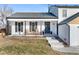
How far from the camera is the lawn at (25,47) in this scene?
1864mm

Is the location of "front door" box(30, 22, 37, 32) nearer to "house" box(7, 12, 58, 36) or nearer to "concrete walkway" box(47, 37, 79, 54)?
"house" box(7, 12, 58, 36)

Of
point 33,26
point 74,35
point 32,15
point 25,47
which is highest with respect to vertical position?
point 32,15

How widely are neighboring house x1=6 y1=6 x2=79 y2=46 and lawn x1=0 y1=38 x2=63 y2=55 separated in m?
0.10

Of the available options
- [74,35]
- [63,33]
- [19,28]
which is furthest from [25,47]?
[74,35]

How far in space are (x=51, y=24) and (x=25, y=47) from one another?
1.43ft

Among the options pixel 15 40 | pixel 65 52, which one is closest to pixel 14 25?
pixel 15 40

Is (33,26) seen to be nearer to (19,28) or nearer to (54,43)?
(19,28)

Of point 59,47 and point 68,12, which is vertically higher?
point 68,12

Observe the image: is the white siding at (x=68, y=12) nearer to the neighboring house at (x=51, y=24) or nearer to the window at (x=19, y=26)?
the neighboring house at (x=51, y=24)

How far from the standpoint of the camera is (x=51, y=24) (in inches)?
72.5

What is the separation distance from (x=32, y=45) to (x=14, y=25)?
34 cm

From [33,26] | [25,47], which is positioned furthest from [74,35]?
[25,47]

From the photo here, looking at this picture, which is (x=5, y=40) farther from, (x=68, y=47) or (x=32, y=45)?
(x=68, y=47)

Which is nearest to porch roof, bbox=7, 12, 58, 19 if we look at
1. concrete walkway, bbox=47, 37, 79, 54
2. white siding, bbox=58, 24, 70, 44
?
white siding, bbox=58, 24, 70, 44
